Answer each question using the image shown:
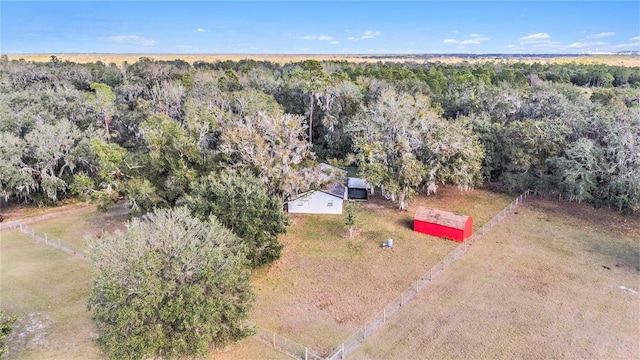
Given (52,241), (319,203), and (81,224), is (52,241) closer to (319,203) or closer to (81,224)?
(81,224)

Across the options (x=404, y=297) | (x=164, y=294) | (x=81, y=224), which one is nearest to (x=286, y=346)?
(x=164, y=294)

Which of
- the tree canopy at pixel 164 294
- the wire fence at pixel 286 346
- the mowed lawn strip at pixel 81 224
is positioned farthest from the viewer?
the mowed lawn strip at pixel 81 224

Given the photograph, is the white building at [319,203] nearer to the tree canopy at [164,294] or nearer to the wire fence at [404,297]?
the wire fence at [404,297]

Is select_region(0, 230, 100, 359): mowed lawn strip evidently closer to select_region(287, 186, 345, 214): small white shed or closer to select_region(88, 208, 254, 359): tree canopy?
select_region(88, 208, 254, 359): tree canopy

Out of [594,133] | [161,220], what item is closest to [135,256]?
[161,220]

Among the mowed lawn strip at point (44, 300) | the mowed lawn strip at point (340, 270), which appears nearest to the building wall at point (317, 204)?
the mowed lawn strip at point (340, 270)

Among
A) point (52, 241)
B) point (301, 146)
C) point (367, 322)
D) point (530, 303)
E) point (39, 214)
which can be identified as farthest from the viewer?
point (39, 214)

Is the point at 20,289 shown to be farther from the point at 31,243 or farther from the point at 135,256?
the point at 135,256
